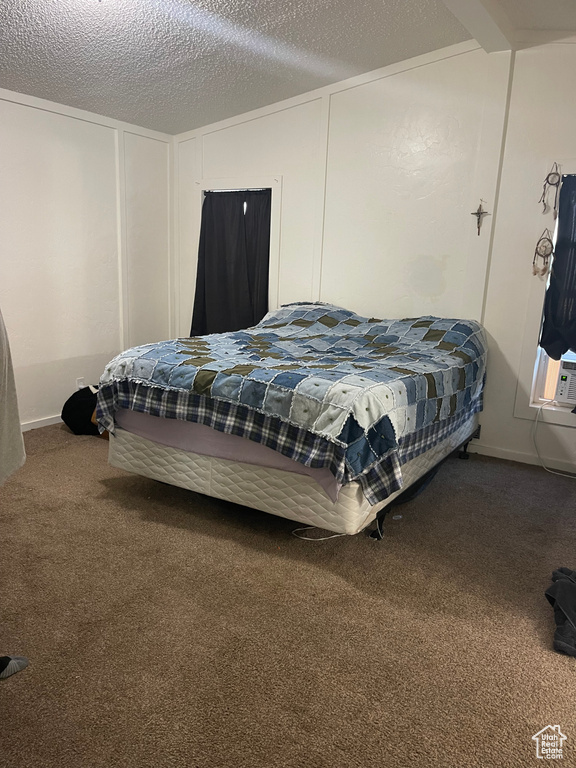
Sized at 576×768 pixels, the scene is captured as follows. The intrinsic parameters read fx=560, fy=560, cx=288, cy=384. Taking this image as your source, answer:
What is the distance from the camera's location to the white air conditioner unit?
342 centimetres

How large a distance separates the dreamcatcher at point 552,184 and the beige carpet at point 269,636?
1758 mm

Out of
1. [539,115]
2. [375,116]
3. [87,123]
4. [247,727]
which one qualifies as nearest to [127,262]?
[87,123]

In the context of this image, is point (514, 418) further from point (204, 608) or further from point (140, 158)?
point (140, 158)

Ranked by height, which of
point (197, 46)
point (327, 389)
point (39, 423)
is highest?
point (197, 46)

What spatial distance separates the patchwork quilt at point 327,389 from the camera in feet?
7.11

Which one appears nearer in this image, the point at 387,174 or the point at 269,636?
the point at 269,636

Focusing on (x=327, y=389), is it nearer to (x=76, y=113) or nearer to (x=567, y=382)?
(x=567, y=382)

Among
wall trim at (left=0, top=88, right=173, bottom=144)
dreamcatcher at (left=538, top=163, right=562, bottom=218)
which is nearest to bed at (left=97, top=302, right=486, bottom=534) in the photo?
dreamcatcher at (left=538, top=163, right=562, bottom=218)

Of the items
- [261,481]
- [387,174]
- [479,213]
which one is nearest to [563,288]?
[479,213]

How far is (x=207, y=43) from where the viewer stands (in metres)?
3.26

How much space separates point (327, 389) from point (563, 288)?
197cm

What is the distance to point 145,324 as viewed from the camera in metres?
4.74

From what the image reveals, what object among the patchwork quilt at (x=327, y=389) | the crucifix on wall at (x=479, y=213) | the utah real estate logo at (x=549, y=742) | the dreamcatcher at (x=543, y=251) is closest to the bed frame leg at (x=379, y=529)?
the patchwork quilt at (x=327, y=389)

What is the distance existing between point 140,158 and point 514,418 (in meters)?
3.42
